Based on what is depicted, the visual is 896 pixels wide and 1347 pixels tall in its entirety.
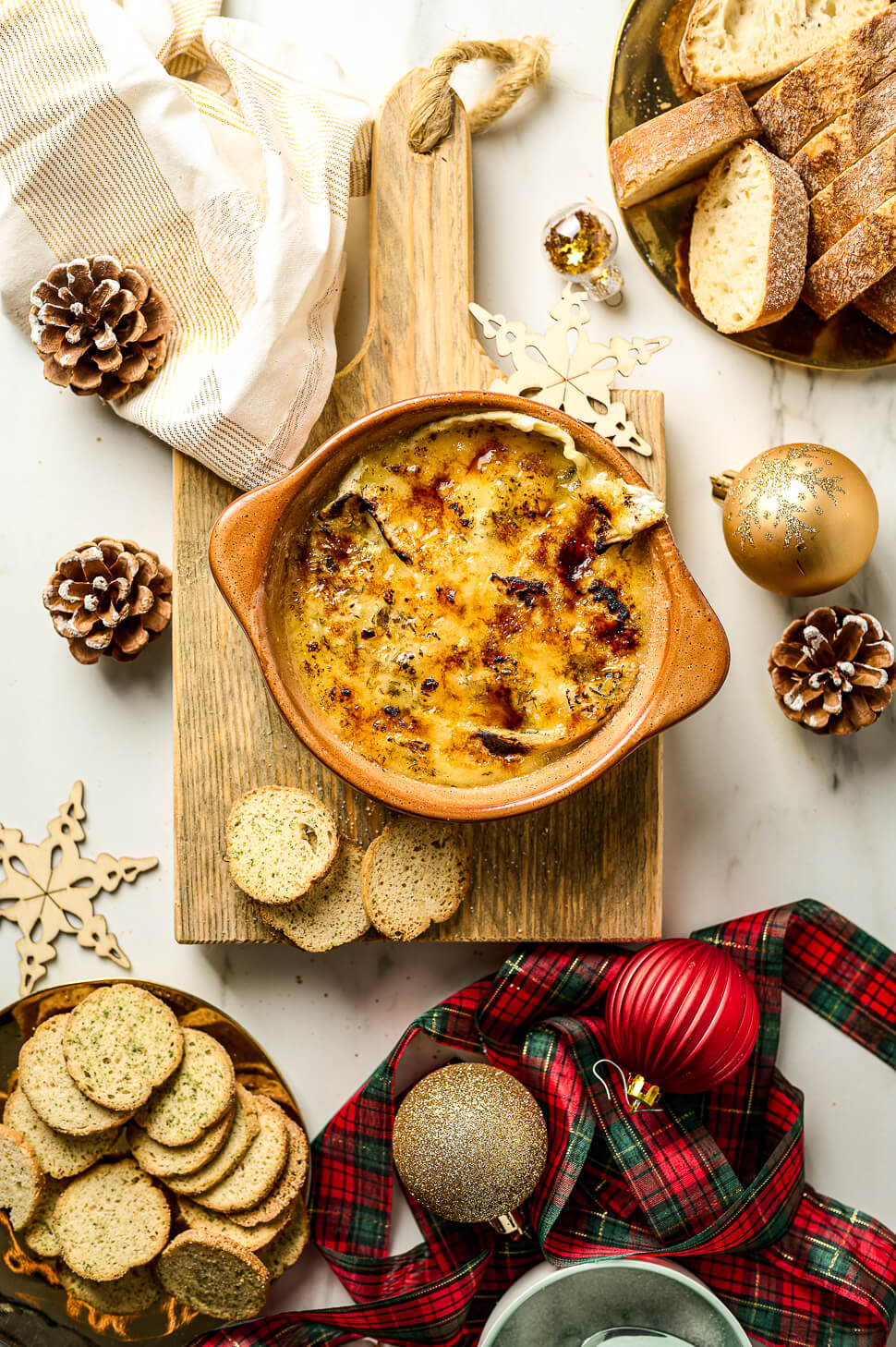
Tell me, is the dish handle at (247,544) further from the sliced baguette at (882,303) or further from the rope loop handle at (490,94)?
the sliced baguette at (882,303)

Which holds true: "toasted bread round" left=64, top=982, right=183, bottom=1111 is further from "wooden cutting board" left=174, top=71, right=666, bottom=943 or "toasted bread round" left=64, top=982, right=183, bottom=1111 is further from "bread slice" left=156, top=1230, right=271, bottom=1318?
"bread slice" left=156, top=1230, right=271, bottom=1318

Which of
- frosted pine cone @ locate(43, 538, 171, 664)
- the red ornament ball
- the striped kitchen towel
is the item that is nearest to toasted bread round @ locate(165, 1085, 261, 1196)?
the red ornament ball

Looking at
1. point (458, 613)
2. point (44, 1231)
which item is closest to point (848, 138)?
point (458, 613)

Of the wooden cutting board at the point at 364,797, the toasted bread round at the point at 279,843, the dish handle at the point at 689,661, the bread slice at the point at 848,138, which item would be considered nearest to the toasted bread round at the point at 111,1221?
the wooden cutting board at the point at 364,797

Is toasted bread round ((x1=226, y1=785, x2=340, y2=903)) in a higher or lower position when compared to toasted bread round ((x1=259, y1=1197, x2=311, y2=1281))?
higher

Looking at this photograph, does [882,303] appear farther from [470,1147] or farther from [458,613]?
[470,1147]

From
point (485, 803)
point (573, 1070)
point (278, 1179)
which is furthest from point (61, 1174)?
point (485, 803)
